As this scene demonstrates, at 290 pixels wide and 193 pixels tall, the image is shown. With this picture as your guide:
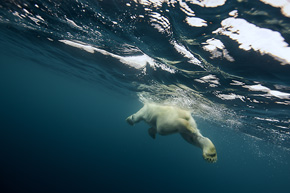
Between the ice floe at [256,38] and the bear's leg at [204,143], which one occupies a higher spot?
the ice floe at [256,38]

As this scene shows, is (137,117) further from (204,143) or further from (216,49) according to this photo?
(216,49)

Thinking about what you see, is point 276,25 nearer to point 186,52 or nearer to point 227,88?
point 186,52

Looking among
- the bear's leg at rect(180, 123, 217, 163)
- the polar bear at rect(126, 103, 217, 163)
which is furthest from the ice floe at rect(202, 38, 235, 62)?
the bear's leg at rect(180, 123, 217, 163)

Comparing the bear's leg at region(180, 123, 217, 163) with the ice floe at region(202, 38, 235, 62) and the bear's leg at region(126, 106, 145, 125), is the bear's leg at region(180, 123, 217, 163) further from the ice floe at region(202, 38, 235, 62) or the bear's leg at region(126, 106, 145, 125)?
the ice floe at region(202, 38, 235, 62)

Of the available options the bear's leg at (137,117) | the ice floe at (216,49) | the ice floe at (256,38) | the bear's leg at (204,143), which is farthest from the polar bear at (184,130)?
the ice floe at (216,49)

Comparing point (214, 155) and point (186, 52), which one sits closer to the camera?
point (214, 155)

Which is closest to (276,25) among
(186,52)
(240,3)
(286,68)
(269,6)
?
(269,6)

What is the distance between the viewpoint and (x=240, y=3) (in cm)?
362

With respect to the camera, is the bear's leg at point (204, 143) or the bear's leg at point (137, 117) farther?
the bear's leg at point (137, 117)

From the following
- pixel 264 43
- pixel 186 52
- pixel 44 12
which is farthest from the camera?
pixel 44 12

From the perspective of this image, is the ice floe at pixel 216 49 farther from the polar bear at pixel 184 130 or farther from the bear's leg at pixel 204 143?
the bear's leg at pixel 204 143

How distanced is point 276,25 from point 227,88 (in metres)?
5.07

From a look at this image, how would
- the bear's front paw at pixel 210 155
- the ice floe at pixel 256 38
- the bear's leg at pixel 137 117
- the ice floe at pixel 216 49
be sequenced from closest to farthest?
1. the bear's front paw at pixel 210 155
2. the bear's leg at pixel 137 117
3. the ice floe at pixel 256 38
4. the ice floe at pixel 216 49

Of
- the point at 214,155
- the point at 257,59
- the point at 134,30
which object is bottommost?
the point at 214,155
